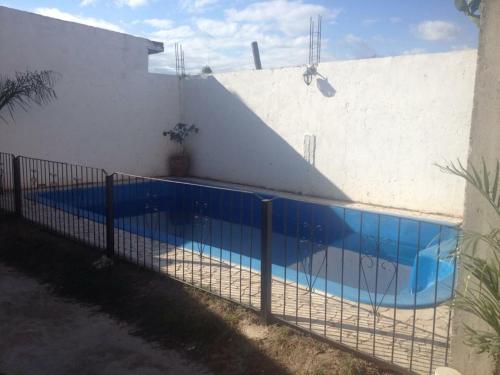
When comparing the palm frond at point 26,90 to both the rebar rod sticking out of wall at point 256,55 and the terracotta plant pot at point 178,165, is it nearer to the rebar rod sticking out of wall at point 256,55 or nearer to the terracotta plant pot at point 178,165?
the terracotta plant pot at point 178,165

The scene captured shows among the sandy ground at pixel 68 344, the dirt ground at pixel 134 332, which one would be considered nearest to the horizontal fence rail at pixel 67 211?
the dirt ground at pixel 134 332

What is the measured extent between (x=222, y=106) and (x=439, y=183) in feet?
18.7

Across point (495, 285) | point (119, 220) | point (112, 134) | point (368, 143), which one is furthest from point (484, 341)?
point (112, 134)

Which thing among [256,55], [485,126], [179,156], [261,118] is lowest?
[179,156]

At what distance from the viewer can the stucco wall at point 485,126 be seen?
233 cm

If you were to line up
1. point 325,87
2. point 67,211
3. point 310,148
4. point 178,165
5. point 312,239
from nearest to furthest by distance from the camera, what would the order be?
point 312,239 → point 67,211 → point 325,87 → point 310,148 → point 178,165

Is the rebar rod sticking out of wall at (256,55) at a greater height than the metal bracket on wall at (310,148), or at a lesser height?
greater

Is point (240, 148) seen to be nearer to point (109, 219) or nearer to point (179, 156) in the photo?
point (179, 156)

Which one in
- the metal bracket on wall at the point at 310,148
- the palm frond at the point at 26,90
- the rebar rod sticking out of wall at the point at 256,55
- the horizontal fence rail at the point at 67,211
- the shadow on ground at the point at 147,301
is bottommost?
the shadow on ground at the point at 147,301

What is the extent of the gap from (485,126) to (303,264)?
2897 millimetres

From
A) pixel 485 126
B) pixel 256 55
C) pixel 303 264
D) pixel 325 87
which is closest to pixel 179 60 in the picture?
pixel 256 55

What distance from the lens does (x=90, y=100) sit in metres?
10.5

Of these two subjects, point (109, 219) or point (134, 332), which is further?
point (109, 219)

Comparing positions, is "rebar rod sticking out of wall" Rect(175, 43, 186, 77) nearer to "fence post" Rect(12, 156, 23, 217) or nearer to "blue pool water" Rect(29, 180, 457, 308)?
"blue pool water" Rect(29, 180, 457, 308)
